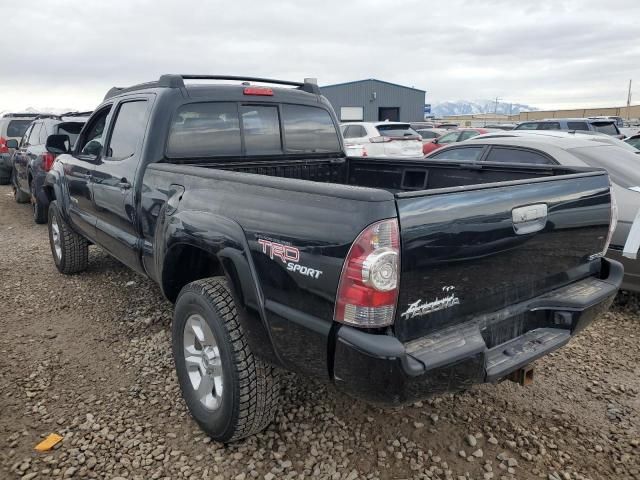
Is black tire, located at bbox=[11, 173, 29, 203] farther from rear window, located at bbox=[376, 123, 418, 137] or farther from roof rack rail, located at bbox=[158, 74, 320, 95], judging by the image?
rear window, located at bbox=[376, 123, 418, 137]

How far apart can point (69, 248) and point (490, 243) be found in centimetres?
469

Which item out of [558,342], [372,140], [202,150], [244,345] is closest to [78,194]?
[202,150]

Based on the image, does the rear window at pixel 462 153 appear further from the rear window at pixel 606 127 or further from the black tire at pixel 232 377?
the rear window at pixel 606 127

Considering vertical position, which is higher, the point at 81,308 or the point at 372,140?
the point at 372,140

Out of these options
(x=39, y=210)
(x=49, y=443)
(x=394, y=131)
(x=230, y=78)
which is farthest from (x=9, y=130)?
(x=49, y=443)

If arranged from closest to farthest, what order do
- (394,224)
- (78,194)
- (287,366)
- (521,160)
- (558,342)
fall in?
(394,224) < (287,366) < (558,342) < (78,194) < (521,160)

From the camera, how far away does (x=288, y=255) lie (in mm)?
2078

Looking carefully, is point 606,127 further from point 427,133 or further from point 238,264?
point 238,264

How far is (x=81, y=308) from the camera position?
4.65m

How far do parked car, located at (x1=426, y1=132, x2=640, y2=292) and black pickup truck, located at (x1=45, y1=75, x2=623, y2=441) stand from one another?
1549 mm

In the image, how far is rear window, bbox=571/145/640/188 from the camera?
177 inches

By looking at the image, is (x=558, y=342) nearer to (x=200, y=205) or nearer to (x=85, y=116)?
(x=200, y=205)

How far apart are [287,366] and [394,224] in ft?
2.72

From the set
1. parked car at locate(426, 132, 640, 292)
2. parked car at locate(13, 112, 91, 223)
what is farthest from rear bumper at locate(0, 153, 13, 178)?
parked car at locate(426, 132, 640, 292)
